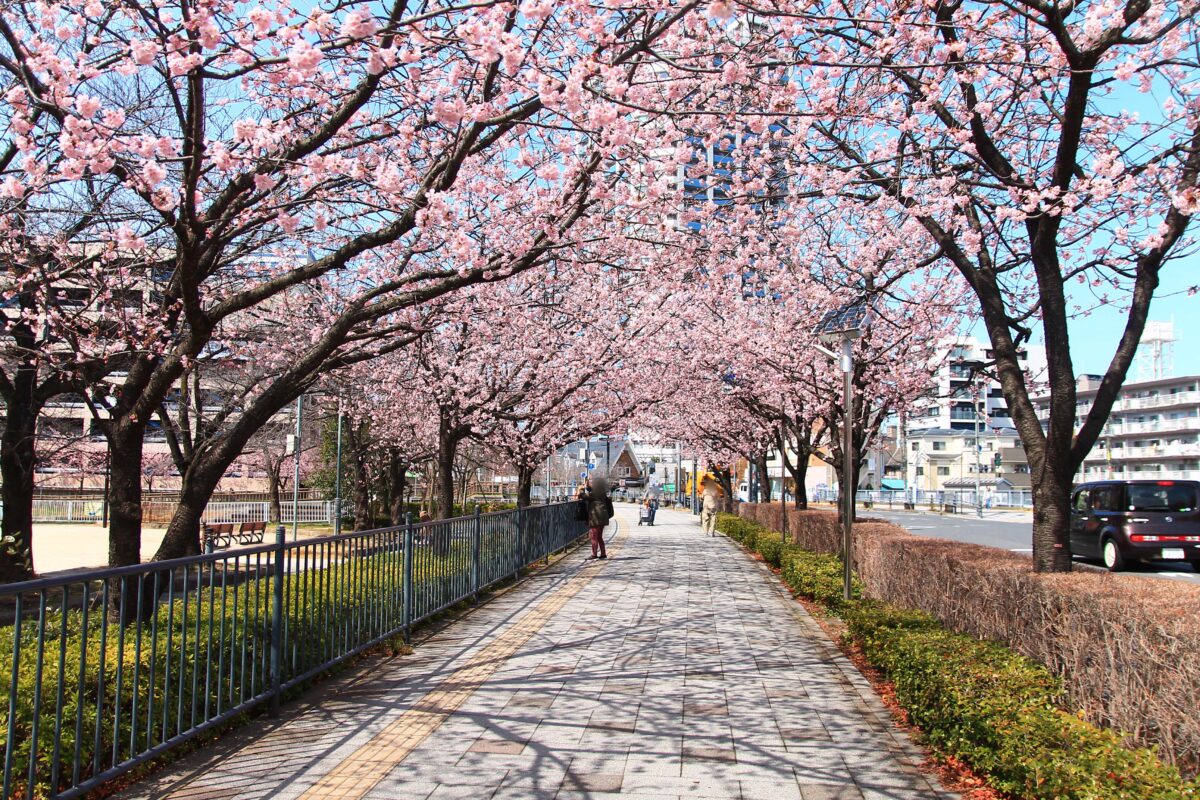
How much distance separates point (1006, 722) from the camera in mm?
4086

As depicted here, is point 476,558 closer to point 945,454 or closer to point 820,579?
point 820,579

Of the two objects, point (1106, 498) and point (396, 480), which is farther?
point (396, 480)

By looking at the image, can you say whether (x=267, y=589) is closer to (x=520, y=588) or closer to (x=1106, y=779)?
(x=1106, y=779)

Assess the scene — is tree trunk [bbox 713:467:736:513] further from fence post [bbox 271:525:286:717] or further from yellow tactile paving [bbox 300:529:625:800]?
fence post [bbox 271:525:286:717]

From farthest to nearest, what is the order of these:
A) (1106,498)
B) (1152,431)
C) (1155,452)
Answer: (1152,431) → (1155,452) → (1106,498)

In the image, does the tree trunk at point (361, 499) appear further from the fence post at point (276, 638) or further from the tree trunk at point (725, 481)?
the fence post at point (276, 638)

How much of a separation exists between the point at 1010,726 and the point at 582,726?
8.23ft

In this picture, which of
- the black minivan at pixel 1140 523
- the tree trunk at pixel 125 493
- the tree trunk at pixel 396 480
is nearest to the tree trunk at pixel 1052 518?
the tree trunk at pixel 125 493

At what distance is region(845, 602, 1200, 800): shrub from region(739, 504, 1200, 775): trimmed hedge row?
173mm

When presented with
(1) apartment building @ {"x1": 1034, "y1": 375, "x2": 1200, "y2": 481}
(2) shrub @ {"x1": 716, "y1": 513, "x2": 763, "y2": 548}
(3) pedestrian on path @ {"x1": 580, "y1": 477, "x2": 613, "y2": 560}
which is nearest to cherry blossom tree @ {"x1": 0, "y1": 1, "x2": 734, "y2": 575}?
(3) pedestrian on path @ {"x1": 580, "y1": 477, "x2": 613, "y2": 560}

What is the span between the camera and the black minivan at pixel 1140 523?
16.3 m

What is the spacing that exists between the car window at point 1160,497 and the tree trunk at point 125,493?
57.1ft

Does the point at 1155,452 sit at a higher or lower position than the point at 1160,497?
higher

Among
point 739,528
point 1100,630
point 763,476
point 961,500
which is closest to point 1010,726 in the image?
point 1100,630
